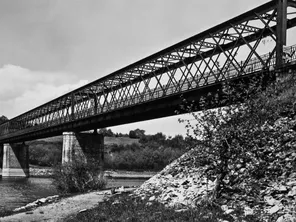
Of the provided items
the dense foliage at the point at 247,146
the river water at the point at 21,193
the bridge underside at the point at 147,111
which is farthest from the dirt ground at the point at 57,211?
the river water at the point at 21,193

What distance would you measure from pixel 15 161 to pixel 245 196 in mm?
113454

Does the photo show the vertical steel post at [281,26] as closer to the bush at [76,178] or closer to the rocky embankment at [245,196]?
the rocky embankment at [245,196]

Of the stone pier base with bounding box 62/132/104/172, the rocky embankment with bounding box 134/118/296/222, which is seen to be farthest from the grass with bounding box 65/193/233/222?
the stone pier base with bounding box 62/132/104/172

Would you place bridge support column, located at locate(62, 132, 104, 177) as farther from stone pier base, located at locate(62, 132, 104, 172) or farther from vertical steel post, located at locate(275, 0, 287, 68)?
vertical steel post, located at locate(275, 0, 287, 68)

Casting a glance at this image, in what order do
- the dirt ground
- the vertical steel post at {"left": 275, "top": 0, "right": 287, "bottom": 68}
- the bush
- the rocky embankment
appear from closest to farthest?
the rocky embankment
the dirt ground
the vertical steel post at {"left": 275, "top": 0, "right": 287, "bottom": 68}
the bush

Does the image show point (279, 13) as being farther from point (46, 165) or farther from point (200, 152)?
point (46, 165)

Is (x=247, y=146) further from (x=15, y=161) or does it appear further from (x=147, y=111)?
(x=15, y=161)

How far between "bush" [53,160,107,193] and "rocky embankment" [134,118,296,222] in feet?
46.8

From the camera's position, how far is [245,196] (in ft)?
49.5

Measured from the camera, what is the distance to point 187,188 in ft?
61.9

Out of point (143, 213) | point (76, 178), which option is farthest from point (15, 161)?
point (143, 213)

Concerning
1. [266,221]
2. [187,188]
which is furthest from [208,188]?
[266,221]

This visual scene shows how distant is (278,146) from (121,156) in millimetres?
142818

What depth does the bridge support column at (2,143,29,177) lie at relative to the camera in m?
114
